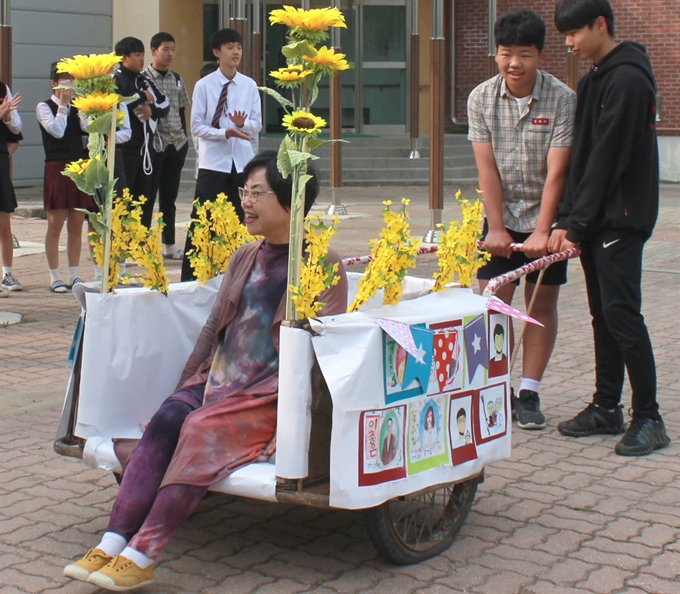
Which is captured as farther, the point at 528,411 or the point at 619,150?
the point at 528,411

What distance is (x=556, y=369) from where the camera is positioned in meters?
7.18

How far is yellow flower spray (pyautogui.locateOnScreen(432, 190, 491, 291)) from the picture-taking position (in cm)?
425

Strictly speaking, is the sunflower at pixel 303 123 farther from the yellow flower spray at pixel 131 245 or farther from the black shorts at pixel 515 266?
the black shorts at pixel 515 266

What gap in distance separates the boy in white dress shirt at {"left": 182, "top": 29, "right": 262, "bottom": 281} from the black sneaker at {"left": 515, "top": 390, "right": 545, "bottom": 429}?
402 cm

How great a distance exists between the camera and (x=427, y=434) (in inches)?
155

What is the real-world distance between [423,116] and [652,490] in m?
21.6

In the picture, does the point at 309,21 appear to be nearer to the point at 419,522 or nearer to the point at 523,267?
the point at 523,267

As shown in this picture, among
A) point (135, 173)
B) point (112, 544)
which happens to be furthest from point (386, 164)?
point (112, 544)

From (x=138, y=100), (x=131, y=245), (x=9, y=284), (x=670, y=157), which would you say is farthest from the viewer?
(x=670, y=157)

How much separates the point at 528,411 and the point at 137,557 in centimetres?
273

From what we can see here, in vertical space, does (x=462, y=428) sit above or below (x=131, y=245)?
below

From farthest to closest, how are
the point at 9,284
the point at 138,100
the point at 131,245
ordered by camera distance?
the point at 138,100 → the point at 9,284 → the point at 131,245

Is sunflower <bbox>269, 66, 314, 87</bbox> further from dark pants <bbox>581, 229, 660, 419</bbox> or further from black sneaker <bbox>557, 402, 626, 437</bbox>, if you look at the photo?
black sneaker <bbox>557, 402, 626, 437</bbox>

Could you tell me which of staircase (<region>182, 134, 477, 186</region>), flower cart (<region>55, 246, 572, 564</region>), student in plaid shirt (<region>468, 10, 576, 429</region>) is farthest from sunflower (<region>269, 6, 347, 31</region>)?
staircase (<region>182, 134, 477, 186</region>)
